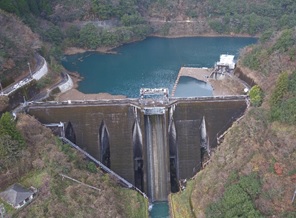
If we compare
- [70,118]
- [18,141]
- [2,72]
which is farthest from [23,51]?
[18,141]

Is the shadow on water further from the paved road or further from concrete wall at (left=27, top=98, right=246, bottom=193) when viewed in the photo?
the paved road

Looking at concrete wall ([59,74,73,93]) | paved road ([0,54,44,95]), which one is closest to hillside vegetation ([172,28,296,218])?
paved road ([0,54,44,95])

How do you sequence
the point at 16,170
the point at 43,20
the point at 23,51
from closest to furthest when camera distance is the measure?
1. the point at 16,170
2. the point at 23,51
3. the point at 43,20

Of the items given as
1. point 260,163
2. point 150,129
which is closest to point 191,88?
point 150,129

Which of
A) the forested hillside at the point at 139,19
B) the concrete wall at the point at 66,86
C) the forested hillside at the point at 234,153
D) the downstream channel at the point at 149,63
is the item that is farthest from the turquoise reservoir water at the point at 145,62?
the forested hillside at the point at 234,153

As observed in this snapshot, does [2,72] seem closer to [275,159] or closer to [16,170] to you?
[16,170]

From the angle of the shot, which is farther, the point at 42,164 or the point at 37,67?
the point at 37,67
